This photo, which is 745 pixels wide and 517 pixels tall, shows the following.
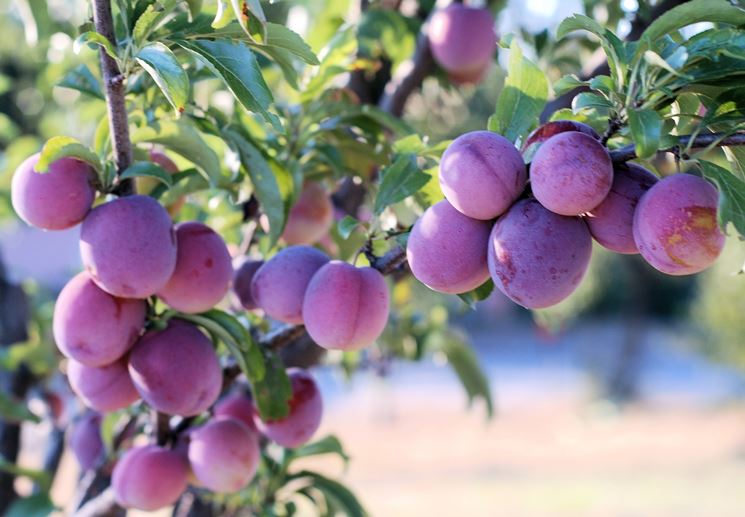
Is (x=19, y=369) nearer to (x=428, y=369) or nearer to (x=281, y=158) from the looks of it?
(x=281, y=158)

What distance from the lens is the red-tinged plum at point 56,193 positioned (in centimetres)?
69

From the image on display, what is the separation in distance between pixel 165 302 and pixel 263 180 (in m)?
0.15

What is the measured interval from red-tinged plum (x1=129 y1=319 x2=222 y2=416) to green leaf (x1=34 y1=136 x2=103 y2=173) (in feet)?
0.56

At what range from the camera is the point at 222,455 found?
0.83 metres

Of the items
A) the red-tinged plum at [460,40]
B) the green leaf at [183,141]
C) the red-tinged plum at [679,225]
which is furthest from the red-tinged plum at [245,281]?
the red-tinged plum at [460,40]

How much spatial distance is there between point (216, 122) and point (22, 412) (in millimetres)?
510

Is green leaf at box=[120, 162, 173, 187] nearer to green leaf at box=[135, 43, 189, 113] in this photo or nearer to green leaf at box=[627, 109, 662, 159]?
green leaf at box=[135, 43, 189, 113]

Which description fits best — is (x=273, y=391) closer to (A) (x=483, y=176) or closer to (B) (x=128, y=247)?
(B) (x=128, y=247)

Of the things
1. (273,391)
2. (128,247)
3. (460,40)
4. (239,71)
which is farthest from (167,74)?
(460,40)

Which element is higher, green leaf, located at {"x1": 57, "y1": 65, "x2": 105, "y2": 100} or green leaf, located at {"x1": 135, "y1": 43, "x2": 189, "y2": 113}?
green leaf, located at {"x1": 135, "y1": 43, "x2": 189, "y2": 113}

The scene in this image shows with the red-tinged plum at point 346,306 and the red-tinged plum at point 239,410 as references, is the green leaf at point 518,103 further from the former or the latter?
the red-tinged plum at point 239,410

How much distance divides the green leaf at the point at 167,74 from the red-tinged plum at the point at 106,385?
30 centimetres

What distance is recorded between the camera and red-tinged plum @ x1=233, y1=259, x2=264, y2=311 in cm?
85

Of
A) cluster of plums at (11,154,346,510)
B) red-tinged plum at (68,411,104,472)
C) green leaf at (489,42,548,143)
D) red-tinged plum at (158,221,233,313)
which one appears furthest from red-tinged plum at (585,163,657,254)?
red-tinged plum at (68,411,104,472)
